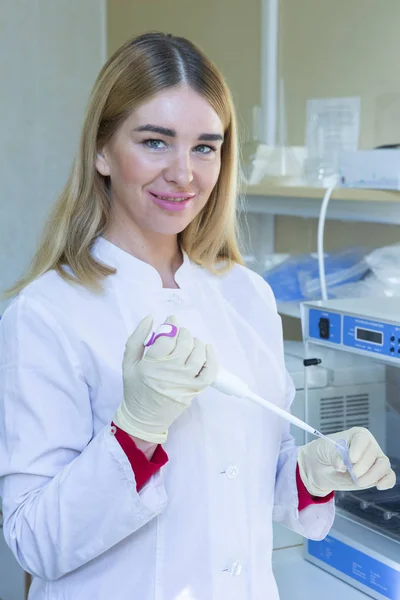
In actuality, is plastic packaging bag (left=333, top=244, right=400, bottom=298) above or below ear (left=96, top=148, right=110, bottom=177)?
below

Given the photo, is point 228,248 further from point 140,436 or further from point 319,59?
point 319,59

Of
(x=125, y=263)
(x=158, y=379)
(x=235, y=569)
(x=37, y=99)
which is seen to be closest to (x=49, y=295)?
(x=125, y=263)

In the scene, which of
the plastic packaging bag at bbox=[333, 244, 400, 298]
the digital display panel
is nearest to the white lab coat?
the digital display panel

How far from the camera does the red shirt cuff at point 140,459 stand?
3.20ft

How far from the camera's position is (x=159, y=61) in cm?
114

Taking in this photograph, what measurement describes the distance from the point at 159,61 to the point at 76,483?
1.84ft

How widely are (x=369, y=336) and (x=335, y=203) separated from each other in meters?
0.73

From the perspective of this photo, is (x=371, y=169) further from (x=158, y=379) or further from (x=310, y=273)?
(x=158, y=379)

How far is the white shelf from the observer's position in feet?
6.03

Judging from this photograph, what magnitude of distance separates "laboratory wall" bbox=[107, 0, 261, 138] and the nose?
4.03 ft

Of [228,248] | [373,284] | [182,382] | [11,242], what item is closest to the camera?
[182,382]

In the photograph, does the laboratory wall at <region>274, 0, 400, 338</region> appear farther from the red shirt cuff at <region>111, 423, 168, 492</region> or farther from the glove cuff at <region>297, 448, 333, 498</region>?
the red shirt cuff at <region>111, 423, 168, 492</region>

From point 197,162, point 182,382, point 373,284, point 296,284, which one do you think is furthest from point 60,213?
point 296,284

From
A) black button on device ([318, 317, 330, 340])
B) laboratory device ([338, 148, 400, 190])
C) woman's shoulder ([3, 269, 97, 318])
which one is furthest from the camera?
laboratory device ([338, 148, 400, 190])
